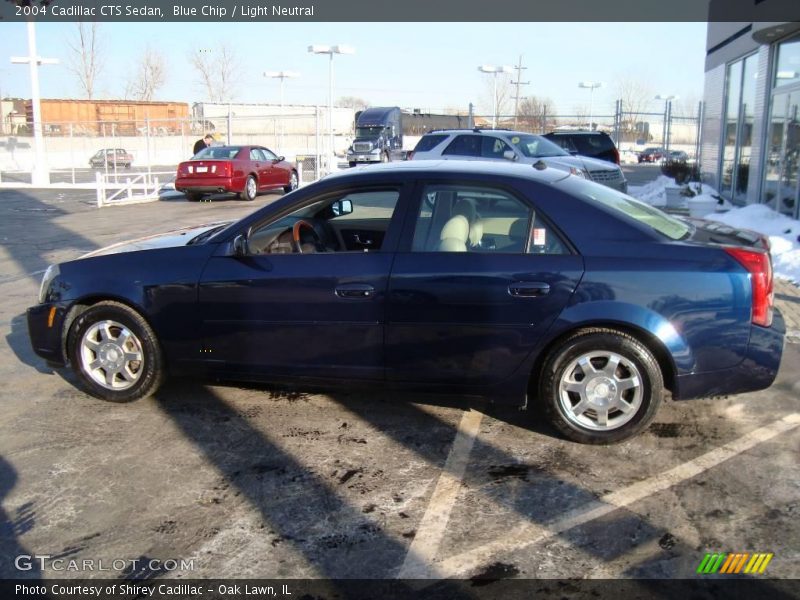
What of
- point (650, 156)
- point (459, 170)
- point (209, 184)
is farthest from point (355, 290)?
point (650, 156)

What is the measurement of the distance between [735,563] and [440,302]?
2002mm

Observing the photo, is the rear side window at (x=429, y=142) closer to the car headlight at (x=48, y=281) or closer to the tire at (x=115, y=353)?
the car headlight at (x=48, y=281)

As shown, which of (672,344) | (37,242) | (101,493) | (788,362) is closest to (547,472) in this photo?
(672,344)

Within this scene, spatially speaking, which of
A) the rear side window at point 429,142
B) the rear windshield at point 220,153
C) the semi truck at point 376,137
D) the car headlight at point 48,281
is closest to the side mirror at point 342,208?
the car headlight at point 48,281

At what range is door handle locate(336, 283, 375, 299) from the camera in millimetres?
4293

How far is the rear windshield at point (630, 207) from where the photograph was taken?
14.3 ft

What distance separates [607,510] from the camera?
3492mm

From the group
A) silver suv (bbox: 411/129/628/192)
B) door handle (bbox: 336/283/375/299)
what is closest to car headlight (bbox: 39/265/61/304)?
door handle (bbox: 336/283/375/299)

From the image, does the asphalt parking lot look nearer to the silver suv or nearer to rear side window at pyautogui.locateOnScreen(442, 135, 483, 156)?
the silver suv

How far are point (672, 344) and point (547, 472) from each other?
101 centimetres

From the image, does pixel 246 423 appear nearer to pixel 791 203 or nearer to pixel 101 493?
pixel 101 493

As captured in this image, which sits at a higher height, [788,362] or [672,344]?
[672,344]

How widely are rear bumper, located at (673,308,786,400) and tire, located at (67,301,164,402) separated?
3324mm

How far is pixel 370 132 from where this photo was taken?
39562 millimetres
